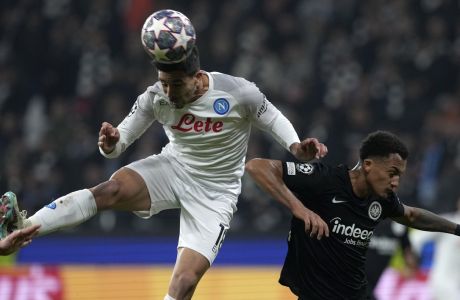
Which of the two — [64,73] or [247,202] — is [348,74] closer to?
[247,202]

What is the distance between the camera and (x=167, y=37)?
6488 mm

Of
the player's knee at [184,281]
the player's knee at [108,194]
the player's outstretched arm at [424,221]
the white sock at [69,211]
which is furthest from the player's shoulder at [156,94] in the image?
the player's outstretched arm at [424,221]

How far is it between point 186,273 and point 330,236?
90 centimetres

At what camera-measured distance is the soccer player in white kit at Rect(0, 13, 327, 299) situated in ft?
22.1

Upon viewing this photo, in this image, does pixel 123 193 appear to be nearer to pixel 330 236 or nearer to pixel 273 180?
pixel 273 180

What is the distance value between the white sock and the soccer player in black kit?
1.02 metres

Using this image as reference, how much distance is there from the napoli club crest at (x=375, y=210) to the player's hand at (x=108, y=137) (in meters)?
1.59

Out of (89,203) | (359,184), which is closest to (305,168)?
(359,184)

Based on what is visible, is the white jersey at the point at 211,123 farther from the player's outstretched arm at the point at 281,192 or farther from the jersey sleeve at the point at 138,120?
the player's outstretched arm at the point at 281,192

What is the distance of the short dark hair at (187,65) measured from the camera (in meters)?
6.60

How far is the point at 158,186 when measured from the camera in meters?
7.05

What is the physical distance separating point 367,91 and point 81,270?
223 inches

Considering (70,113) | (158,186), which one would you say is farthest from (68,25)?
(158,186)

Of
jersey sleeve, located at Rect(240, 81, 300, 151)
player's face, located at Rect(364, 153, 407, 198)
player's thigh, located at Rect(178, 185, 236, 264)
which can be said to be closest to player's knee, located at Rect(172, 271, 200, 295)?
player's thigh, located at Rect(178, 185, 236, 264)
